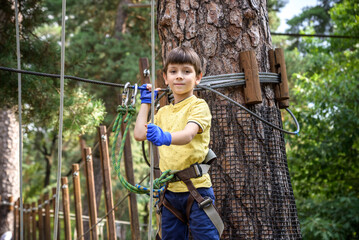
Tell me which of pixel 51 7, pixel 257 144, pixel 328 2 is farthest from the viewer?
pixel 328 2

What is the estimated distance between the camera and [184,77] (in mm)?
1856

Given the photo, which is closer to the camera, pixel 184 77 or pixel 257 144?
pixel 184 77

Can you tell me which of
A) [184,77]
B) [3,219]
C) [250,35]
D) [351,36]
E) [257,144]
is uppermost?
[351,36]

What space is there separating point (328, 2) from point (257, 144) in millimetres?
12291

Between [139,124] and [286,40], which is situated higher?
[286,40]

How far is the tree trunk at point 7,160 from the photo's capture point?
691 cm

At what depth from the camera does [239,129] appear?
224 cm

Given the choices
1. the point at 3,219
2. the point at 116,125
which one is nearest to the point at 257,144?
the point at 116,125

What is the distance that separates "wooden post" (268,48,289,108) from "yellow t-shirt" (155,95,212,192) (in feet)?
2.23

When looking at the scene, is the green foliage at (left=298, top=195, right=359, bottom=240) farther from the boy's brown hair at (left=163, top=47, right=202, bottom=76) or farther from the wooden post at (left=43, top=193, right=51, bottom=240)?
the boy's brown hair at (left=163, top=47, right=202, bottom=76)

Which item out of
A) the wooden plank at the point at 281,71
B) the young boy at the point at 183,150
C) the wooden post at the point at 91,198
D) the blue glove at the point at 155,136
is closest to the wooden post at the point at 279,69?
the wooden plank at the point at 281,71

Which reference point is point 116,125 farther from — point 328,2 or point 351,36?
point 328,2

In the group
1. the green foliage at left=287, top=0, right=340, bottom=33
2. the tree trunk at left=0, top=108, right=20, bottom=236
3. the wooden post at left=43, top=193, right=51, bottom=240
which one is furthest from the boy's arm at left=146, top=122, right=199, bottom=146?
the green foliage at left=287, top=0, right=340, bottom=33

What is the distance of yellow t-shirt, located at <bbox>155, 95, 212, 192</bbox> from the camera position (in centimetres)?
183
